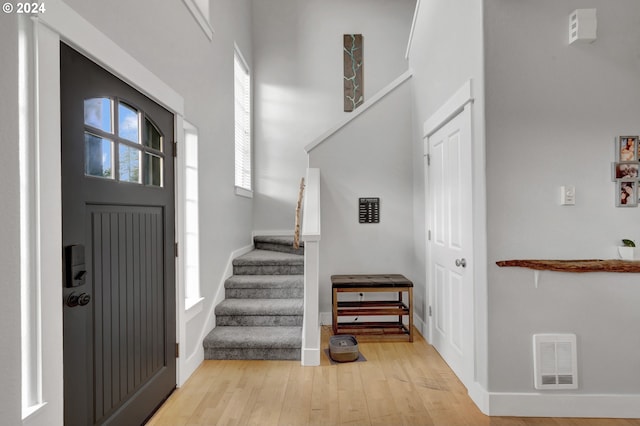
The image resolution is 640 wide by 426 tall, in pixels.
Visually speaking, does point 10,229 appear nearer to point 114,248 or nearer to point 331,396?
point 114,248

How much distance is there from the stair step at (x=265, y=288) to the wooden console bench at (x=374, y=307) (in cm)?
38

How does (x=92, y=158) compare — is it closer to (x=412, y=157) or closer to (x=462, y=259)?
(x=462, y=259)

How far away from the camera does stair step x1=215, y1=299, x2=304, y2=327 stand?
11.6 ft

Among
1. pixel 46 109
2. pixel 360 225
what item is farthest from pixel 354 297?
pixel 46 109

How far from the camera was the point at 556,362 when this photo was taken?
7.61 feet

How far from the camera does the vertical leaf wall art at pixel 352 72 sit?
5516 millimetres

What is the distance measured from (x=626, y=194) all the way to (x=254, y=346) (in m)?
2.89

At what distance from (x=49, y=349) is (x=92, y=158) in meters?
0.86

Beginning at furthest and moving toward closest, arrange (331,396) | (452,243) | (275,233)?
1. (275,233)
2. (452,243)
3. (331,396)

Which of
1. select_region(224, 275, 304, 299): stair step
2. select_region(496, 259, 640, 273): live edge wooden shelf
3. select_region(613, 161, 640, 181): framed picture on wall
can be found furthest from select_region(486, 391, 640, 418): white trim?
select_region(224, 275, 304, 299): stair step

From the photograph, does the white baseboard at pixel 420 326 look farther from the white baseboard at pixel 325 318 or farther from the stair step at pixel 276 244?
the stair step at pixel 276 244

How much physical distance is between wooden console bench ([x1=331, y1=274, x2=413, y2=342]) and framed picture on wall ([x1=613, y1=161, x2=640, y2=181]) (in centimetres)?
187

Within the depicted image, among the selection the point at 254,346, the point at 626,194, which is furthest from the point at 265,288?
the point at 626,194

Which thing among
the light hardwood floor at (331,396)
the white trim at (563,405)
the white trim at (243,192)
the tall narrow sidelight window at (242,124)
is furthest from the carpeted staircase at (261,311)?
the white trim at (563,405)
